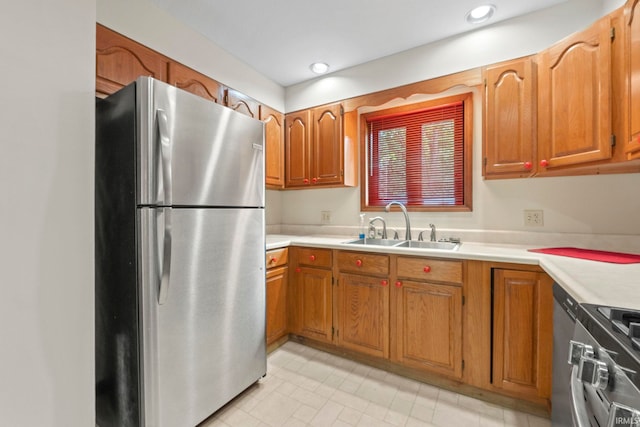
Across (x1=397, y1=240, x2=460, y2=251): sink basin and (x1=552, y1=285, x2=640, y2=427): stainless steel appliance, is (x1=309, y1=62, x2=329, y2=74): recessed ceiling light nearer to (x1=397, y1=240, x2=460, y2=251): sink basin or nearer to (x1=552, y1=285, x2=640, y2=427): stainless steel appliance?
(x1=397, y1=240, x2=460, y2=251): sink basin

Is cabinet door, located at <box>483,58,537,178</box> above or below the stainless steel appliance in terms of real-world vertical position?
above

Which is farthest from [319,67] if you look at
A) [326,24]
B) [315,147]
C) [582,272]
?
[582,272]

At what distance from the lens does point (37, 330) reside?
1022 millimetres

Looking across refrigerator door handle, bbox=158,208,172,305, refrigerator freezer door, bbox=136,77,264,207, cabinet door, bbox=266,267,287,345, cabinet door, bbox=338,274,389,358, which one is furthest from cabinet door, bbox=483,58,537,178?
refrigerator door handle, bbox=158,208,172,305

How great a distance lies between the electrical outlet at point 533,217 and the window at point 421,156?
0.38 meters

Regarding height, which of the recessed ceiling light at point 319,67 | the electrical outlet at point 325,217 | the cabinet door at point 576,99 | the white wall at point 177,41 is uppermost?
the recessed ceiling light at point 319,67

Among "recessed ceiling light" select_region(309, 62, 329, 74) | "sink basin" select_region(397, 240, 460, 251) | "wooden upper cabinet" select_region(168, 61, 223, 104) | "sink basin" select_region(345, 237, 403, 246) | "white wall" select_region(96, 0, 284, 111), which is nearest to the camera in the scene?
"white wall" select_region(96, 0, 284, 111)

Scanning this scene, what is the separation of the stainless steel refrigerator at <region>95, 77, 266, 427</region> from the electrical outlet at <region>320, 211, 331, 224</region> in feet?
4.31

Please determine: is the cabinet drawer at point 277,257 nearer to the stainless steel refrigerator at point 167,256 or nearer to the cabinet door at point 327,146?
the stainless steel refrigerator at point 167,256

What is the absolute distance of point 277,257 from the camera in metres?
2.19

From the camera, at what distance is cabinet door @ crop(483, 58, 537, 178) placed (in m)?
1.70

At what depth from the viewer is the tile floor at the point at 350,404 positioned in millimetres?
1485

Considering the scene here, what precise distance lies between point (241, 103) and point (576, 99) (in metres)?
2.26

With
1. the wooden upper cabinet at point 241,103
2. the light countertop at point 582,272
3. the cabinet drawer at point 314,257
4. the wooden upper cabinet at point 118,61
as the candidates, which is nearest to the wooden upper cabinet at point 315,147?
the wooden upper cabinet at point 241,103
